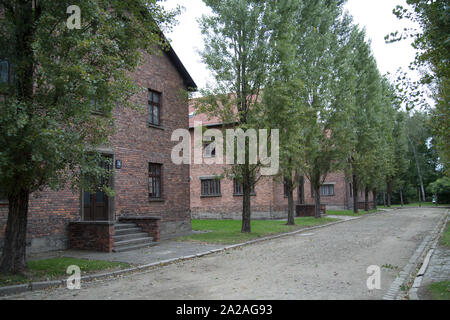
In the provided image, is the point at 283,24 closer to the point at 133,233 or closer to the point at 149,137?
the point at 149,137

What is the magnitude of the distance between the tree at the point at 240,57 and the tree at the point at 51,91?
7.67 meters

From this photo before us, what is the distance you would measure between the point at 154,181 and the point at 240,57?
265 inches

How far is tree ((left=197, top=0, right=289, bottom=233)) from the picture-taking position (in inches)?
650

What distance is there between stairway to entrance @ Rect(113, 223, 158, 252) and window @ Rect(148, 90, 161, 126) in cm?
499

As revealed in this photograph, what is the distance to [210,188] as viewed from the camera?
30.4 metres

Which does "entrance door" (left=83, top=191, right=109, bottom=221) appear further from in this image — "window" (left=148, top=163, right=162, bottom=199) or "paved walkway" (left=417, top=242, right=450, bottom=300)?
"paved walkway" (left=417, top=242, right=450, bottom=300)

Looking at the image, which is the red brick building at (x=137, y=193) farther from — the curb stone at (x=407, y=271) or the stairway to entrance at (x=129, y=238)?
the curb stone at (x=407, y=271)

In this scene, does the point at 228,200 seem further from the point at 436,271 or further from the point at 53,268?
the point at 436,271

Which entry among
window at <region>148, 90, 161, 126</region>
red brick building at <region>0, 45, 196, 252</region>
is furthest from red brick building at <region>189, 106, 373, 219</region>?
window at <region>148, 90, 161, 126</region>

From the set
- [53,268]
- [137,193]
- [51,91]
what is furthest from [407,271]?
[137,193]

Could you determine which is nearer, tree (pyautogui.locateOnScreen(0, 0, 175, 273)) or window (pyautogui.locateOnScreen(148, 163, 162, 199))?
tree (pyautogui.locateOnScreen(0, 0, 175, 273))

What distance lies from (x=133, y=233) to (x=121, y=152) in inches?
127

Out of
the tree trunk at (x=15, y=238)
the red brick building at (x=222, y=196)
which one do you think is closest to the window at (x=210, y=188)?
the red brick building at (x=222, y=196)
